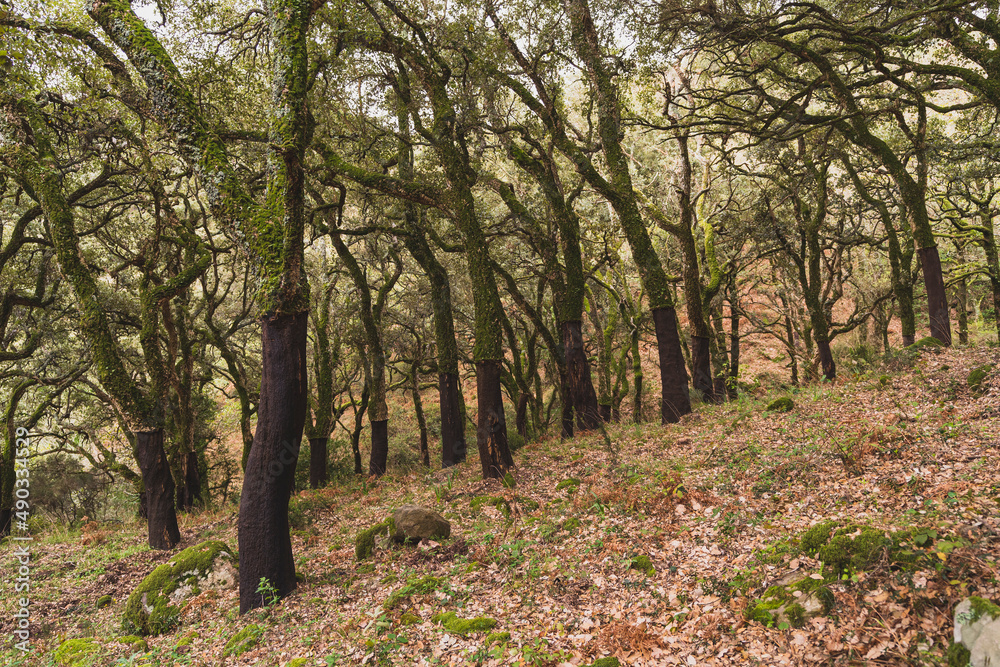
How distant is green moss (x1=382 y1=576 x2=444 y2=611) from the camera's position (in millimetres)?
5945

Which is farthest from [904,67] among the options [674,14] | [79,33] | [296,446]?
[79,33]

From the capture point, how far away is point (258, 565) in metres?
6.70

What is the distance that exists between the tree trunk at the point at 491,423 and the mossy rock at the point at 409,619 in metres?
4.79

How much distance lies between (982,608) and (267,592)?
7.14 meters

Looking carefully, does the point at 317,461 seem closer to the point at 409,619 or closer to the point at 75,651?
the point at 75,651

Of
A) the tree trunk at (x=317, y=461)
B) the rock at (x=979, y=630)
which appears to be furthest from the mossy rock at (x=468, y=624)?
the tree trunk at (x=317, y=461)

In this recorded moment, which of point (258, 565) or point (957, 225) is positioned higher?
point (957, 225)

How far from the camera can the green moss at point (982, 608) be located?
3201 mm

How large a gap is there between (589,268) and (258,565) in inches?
572

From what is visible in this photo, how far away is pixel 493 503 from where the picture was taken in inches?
348

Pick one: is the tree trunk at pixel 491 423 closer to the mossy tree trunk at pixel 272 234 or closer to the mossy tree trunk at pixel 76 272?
the mossy tree trunk at pixel 272 234

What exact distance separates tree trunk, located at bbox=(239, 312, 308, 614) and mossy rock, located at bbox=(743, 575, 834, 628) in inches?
216

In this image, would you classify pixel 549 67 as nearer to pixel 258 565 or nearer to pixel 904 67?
pixel 904 67

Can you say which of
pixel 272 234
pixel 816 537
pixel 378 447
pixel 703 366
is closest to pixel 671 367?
pixel 703 366
